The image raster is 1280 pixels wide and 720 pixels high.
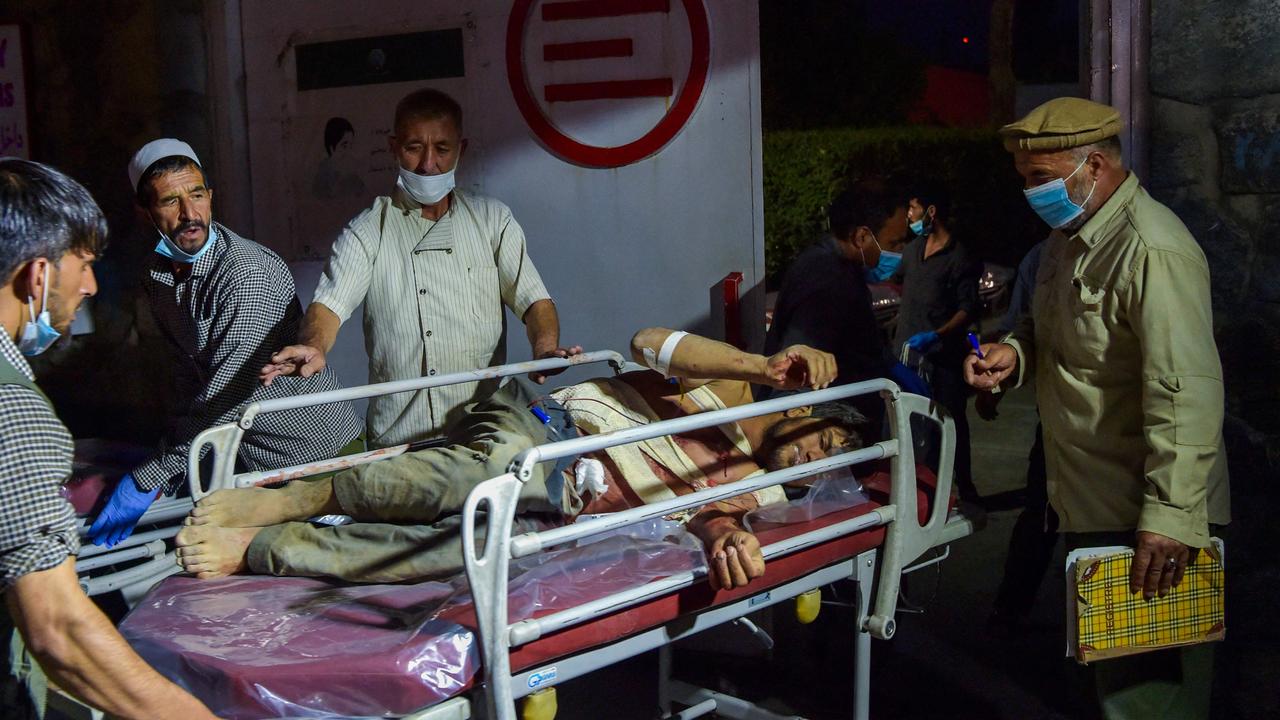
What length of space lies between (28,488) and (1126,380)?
228 cm

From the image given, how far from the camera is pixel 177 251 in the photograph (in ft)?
10.7

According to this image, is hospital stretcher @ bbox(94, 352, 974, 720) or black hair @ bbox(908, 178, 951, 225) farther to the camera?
black hair @ bbox(908, 178, 951, 225)

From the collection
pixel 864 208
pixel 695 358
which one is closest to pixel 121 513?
pixel 695 358

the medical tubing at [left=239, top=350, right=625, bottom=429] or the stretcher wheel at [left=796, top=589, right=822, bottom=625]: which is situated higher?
the medical tubing at [left=239, top=350, right=625, bottom=429]

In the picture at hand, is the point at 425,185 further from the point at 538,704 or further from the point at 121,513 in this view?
the point at 538,704

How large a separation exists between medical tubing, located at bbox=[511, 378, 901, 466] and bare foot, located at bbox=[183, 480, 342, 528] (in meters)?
0.66

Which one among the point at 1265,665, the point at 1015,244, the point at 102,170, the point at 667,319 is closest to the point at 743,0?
the point at 667,319

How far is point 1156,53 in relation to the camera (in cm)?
345

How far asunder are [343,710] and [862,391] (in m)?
1.45

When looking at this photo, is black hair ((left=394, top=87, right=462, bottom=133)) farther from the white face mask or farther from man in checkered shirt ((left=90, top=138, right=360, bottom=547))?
man in checkered shirt ((left=90, top=138, right=360, bottom=547))

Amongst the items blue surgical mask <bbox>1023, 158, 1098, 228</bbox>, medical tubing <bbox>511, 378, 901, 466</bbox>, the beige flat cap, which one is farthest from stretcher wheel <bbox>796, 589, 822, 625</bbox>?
the beige flat cap

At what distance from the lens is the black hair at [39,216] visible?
1.83 metres

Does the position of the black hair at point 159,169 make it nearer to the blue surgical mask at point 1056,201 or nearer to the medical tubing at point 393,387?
the medical tubing at point 393,387

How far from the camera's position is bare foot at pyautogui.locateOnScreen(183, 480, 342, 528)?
8.71ft
